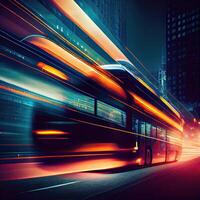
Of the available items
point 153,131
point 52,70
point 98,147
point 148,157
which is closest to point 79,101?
point 52,70

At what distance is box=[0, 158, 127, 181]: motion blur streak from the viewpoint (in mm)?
6227

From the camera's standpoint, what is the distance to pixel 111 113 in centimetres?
1092

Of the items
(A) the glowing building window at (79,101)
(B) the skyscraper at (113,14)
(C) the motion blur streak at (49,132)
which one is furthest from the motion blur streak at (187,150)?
(B) the skyscraper at (113,14)

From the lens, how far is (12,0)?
6430mm

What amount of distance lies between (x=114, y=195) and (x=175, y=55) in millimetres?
167541

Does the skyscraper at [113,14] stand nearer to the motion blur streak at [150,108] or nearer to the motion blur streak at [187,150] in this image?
the motion blur streak at [187,150]

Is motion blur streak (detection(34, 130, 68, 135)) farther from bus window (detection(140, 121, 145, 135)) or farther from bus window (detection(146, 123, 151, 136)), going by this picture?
bus window (detection(146, 123, 151, 136))

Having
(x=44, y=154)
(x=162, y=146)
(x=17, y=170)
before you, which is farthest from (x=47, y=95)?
(x=162, y=146)

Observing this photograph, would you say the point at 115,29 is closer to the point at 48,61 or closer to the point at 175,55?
the point at 175,55

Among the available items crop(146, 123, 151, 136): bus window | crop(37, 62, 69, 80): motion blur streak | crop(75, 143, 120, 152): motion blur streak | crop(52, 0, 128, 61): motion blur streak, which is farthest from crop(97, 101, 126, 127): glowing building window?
crop(146, 123, 151, 136): bus window

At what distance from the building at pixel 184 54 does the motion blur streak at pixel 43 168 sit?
475 ft

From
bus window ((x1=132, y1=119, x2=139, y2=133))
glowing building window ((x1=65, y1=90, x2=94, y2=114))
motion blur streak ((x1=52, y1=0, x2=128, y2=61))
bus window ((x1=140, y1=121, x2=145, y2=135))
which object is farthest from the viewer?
bus window ((x1=140, y1=121, x2=145, y2=135))

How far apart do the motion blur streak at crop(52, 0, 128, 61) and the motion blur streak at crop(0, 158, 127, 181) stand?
3793 millimetres

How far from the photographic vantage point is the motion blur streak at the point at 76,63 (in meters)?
7.32
